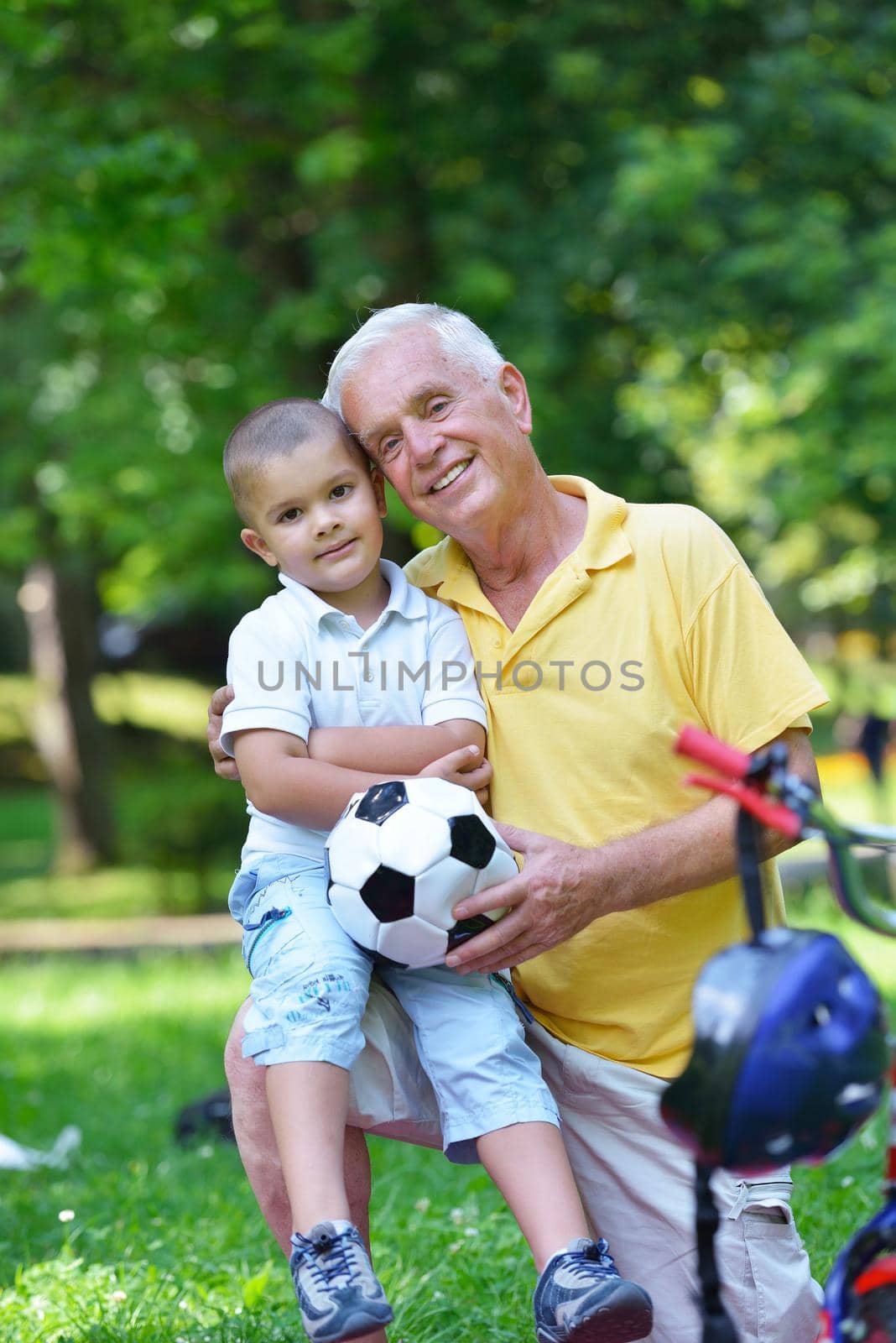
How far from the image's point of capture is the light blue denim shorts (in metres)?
2.47

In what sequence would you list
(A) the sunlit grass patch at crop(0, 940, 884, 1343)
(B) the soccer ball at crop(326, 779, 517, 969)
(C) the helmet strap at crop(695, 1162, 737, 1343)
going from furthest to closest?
1. (A) the sunlit grass patch at crop(0, 940, 884, 1343)
2. (B) the soccer ball at crop(326, 779, 517, 969)
3. (C) the helmet strap at crop(695, 1162, 737, 1343)

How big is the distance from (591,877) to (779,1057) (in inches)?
31.0

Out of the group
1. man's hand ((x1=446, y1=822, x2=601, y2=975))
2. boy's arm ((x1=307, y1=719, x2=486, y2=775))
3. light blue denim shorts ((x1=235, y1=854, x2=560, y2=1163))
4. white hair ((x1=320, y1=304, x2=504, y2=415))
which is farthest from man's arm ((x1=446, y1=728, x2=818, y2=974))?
white hair ((x1=320, y1=304, x2=504, y2=415))

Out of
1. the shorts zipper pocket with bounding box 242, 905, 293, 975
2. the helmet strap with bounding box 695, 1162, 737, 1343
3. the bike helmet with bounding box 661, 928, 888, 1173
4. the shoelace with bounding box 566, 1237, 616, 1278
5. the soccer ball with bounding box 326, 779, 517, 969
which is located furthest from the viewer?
the shorts zipper pocket with bounding box 242, 905, 293, 975

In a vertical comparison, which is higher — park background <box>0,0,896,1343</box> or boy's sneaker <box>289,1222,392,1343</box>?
park background <box>0,0,896,1343</box>

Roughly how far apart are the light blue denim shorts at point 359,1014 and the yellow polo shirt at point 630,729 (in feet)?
0.75

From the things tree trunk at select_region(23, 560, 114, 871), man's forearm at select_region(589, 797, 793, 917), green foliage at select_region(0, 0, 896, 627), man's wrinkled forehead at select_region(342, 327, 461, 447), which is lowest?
tree trunk at select_region(23, 560, 114, 871)

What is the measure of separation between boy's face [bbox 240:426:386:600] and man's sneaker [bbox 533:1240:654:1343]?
1.31 m

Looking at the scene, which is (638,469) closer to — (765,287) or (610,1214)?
(765,287)

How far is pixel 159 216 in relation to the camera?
7410mm

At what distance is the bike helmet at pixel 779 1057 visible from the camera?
173 centimetres

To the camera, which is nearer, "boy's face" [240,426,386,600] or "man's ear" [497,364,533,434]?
"boy's face" [240,426,386,600]

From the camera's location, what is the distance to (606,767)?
2.78 meters

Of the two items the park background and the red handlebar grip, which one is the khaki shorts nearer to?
the red handlebar grip
